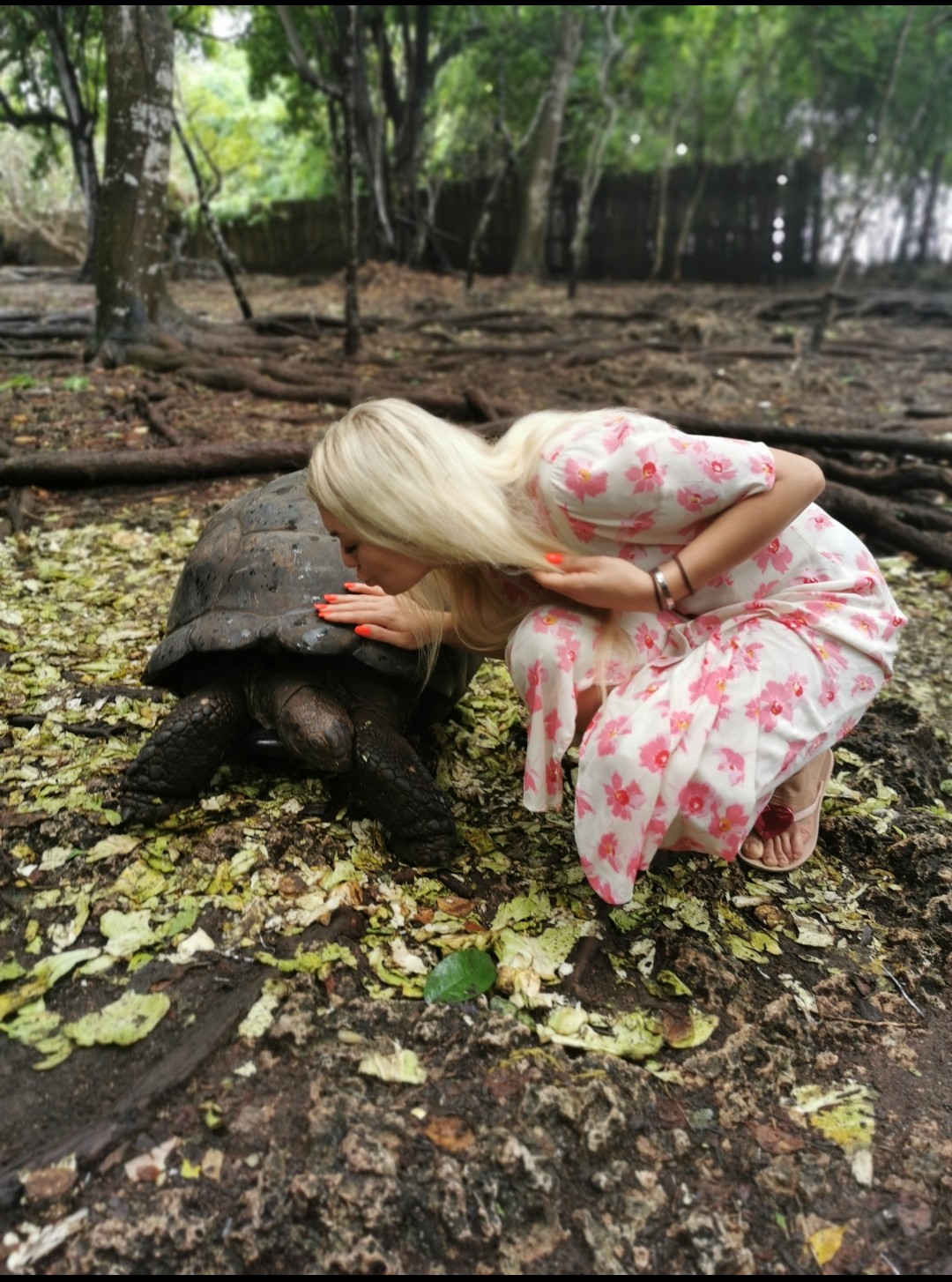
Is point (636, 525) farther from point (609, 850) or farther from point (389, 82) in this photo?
point (389, 82)

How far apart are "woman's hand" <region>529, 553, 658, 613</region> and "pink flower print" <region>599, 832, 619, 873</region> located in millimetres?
498

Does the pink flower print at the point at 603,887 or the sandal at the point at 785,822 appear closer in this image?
the pink flower print at the point at 603,887

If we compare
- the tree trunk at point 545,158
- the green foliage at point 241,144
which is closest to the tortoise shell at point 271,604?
the tree trunk at point 545,158

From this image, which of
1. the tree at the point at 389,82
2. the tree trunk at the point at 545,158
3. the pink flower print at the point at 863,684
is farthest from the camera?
the tree at the point at 389,82

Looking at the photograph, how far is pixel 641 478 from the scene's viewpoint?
186cm

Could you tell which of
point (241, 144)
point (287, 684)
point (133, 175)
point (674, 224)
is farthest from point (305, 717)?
point (241, 144)

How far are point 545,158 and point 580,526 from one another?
14444 mm

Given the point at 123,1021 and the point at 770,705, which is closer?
the point at 123,1021

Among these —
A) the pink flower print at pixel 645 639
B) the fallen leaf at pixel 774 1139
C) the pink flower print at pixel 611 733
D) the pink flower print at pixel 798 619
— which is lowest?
the fallen leaf at pixel 774 1139

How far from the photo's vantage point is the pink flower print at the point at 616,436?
1877mm

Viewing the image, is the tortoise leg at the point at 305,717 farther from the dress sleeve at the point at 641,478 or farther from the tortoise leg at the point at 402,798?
the dress sleeve at the point at 641,478

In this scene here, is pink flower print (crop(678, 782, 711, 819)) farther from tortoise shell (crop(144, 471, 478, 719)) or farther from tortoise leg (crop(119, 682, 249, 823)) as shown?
tortoise leg (crop(119, 682, 249, 823))

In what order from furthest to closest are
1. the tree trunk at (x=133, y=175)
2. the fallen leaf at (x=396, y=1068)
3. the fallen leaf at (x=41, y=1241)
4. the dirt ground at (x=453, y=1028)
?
the tree trunk at (x=133, y=175), the fallen leaf at (x=396, y=1068), the dirt ground at (x=453, y=1028), the fallen leaf at (x=41, y=1241)

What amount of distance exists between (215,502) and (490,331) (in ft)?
21.3
